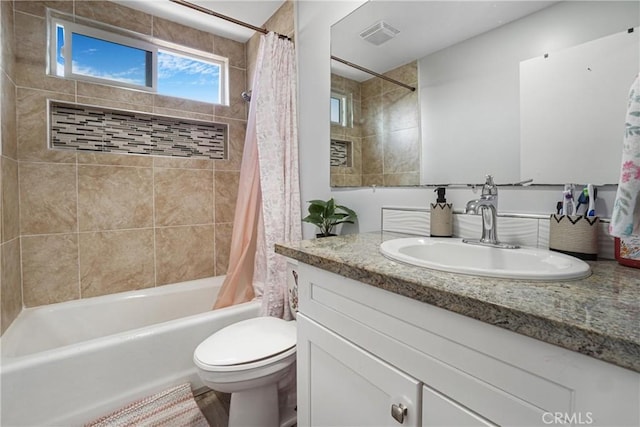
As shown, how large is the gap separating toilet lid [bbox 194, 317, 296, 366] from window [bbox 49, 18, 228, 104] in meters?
1.79

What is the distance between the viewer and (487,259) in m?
0.89

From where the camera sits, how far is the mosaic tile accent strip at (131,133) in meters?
1.81

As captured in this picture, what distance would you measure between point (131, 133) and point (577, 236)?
2439 mm

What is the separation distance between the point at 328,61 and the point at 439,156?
89 centimetres

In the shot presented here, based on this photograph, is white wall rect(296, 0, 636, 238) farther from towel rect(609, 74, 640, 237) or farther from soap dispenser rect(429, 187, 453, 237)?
towel rect(609, 74, 640, 237)

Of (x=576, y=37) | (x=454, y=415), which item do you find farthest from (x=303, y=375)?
(x=576, y=37)

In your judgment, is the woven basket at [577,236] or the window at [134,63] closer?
the woven basket at [577,236]

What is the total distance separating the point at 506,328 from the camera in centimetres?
46

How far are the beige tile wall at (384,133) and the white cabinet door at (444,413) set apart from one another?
83 centimetres

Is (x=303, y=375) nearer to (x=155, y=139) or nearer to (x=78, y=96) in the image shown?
(x=155, y=139)

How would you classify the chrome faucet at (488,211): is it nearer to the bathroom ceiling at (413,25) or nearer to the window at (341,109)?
the bathroom ceiling at (413,25)

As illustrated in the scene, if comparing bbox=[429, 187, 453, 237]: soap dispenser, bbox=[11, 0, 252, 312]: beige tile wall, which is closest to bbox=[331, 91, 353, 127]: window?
bbox=[429, 187, 453, 237]: soap dispenser
